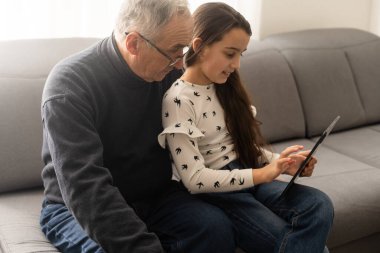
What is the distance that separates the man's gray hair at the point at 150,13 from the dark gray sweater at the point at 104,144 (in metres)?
0.12

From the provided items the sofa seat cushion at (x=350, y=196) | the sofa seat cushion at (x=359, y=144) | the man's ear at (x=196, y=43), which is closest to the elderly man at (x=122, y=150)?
the man's ear at (x=196, y=43)

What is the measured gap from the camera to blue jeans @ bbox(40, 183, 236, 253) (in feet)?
4.50

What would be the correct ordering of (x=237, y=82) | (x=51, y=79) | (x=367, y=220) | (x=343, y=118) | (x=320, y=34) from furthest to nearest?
1. (x=320, y=34)
2. (x=343, y=118)
3. (x=367, y=220)
4. (x=237, y=82)
5. (x=51, y=79)

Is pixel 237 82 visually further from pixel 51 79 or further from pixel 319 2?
pixel 319 2

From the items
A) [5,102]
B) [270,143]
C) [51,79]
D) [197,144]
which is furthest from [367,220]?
[5,102]

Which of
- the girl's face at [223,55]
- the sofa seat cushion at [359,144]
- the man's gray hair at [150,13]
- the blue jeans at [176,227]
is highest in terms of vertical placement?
the man's gray hair at [150,13]

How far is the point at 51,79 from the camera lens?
4.40 ft

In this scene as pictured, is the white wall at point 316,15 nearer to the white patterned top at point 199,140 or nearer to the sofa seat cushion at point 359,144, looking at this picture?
the sofa seat cushion at point 359,144

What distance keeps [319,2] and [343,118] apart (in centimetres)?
77

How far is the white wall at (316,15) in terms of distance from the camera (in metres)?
2.73

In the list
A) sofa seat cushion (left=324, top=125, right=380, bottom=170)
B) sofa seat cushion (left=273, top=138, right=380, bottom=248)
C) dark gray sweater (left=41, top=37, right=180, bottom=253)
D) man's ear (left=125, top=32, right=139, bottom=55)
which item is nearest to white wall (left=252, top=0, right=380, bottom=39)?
sofa seat cushion (left=324, top=125, right=380, bottom=170)

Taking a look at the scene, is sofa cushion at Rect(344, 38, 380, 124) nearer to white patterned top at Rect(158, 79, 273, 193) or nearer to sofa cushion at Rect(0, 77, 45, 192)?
white patterned top at Rect(158, 79, 273, 193)

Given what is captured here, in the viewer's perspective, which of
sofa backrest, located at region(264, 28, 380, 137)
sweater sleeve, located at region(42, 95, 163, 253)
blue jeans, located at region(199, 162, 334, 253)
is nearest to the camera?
sweater sleeve, located at region(42, 95, 163, 253)

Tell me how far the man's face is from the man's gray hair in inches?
0.6
